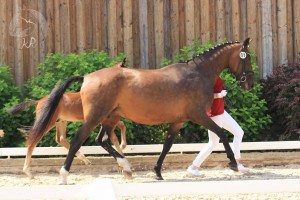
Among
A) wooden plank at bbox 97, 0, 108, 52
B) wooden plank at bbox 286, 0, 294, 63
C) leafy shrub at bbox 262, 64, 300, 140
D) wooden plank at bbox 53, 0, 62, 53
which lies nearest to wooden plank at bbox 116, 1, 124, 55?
wooden plank at bbox 97, 0, 108, 52

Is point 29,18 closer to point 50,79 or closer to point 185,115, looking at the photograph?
point 50,79

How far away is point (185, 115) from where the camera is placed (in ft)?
26.8

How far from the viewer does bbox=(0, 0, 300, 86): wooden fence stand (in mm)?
11859

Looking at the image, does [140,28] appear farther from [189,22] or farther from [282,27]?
[282,27]

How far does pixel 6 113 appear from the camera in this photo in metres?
10.7

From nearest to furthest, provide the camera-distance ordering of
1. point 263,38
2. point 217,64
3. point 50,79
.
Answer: point 217,64
point 50,79
point 263,38

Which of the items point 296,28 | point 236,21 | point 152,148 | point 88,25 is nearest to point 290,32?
point 296,28

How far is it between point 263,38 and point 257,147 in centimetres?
353

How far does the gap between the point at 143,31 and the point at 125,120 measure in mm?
2364

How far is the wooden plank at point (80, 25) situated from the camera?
12.0 meters

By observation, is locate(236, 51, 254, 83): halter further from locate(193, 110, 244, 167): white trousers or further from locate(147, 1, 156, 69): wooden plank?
locate(147, 1, 156, 69): wooden plank

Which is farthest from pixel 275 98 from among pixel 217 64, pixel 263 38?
pixel 217 64

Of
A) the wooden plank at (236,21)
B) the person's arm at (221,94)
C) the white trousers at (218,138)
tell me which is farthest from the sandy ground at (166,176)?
the wooden plank at (236,21)

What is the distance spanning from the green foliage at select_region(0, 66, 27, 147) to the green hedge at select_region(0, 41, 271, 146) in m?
0.02
